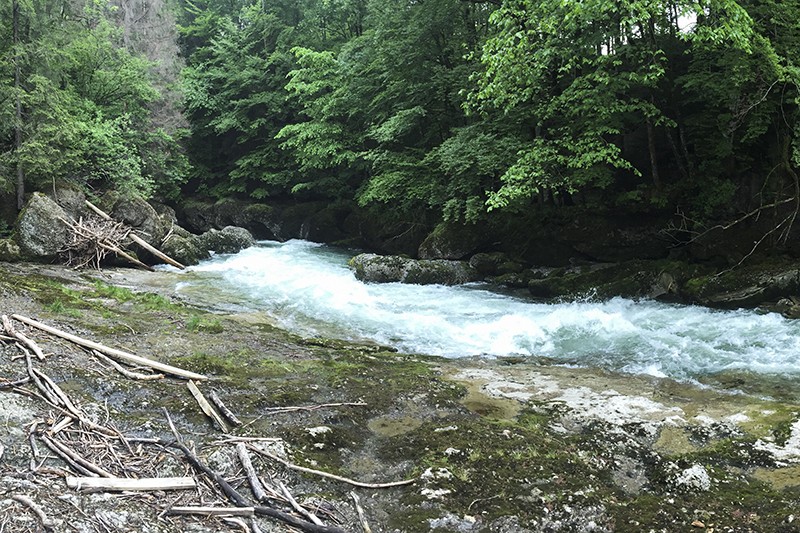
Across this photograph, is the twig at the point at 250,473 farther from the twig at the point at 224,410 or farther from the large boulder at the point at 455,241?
the large boulder at the point at 455,241

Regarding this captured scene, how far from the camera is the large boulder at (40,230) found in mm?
13812

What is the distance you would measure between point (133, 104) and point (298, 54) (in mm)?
7030

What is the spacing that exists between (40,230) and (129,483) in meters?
13.6

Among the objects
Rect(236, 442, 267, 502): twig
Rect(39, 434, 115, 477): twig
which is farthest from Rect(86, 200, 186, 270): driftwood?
Rect(236, 442, 267, 502): twig

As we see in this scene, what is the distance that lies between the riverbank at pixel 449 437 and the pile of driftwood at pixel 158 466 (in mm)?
67

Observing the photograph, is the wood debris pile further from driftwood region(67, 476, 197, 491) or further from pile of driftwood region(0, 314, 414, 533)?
driftwood region(67, 476, 197, 491)

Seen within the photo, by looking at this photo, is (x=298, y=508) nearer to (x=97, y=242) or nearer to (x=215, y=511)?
(x=215, y=511)

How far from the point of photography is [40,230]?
1403 cm

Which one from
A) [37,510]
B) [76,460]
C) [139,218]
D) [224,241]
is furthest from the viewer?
[224,241]

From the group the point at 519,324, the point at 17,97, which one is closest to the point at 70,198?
the point at 17,97

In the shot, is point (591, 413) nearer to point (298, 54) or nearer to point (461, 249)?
point (461, 249)

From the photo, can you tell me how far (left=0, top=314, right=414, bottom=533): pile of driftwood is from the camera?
10.6 ft

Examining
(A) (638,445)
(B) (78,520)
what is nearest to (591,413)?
(A) (638,445)

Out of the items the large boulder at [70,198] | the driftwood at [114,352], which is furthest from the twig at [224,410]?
the large boulder at [70,198]
